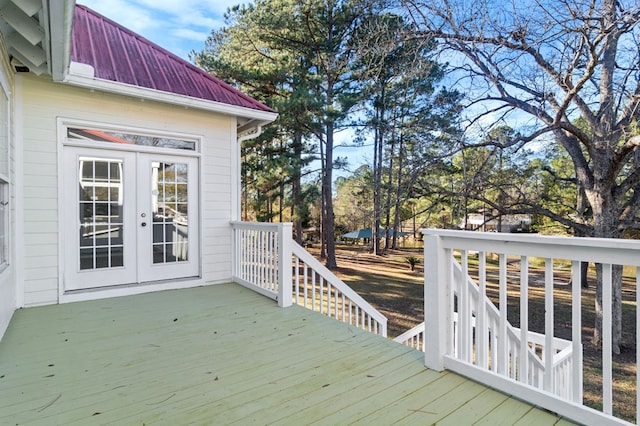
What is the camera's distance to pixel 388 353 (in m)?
2.65

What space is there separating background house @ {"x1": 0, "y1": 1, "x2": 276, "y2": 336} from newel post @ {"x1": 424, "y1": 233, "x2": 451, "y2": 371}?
10.5 feet

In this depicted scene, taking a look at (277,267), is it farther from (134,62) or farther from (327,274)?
(134,62)

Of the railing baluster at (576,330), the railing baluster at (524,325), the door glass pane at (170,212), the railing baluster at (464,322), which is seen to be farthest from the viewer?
the door glass pane at (170,212)

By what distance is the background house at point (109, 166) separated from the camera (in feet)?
11.5

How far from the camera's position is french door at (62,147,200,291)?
3.99 metres

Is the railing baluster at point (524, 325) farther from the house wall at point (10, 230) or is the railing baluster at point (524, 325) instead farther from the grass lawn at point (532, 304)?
the grass lawn at point (532, 304)

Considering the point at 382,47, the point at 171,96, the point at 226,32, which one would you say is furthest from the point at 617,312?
the point at 226,32

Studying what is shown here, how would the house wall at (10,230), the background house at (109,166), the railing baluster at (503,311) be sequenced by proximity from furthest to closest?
the background house at (109,166) < the house wall at (10,230) < the railing baluster at (503,311)

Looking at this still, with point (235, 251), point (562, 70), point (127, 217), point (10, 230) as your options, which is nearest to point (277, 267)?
point (235, 251)

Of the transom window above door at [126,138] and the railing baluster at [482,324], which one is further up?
the transom window above door at [126,138]

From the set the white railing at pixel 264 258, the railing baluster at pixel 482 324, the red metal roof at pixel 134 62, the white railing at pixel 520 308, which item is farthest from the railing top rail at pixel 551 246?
the red metal roof at pixel 134 62

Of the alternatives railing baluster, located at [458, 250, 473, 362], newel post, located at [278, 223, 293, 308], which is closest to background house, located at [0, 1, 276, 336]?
newel post, located at [278, 223, 293, 308]

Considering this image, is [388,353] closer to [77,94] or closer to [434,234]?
[434,234]

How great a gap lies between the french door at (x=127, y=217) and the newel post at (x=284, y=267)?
1627mm
